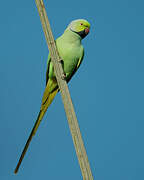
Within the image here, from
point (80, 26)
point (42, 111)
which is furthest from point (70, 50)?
point (42, 111)

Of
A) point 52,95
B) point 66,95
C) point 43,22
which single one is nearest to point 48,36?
point 43,22

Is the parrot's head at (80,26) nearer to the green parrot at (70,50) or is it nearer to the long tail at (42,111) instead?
the green parrot at (70,50)

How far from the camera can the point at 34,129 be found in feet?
2.57

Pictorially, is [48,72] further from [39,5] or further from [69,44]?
[39,5]

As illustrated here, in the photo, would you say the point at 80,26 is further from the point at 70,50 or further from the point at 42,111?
the point at 42,111

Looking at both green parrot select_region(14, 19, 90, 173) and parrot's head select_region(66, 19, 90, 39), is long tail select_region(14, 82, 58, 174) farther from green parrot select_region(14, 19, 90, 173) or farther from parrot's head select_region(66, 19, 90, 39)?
parrot's head select_region(66, 19, 90, 39)

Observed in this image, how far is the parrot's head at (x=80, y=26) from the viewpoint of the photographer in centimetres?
107

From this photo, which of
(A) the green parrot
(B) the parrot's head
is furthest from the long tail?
(B) the parrot's head

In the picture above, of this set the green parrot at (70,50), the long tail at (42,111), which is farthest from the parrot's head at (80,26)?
the long tail at (42,111)

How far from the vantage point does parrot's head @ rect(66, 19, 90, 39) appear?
1.07 metres

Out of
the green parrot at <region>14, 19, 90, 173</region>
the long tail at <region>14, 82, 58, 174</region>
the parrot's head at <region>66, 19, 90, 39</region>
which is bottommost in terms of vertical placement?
the long tail at <region>14, 82, 58, 174</region>

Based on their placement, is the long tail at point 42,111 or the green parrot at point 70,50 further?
the green parrot at point 70,50

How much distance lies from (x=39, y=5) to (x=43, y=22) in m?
0.05

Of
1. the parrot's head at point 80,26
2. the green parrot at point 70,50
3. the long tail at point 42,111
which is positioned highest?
the parrot's head at point 80,26
